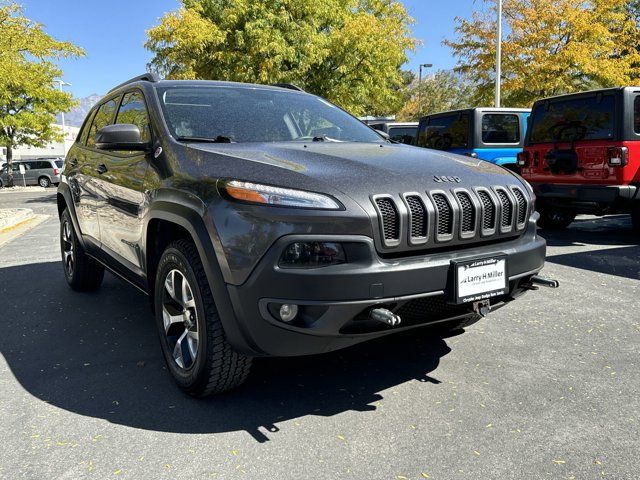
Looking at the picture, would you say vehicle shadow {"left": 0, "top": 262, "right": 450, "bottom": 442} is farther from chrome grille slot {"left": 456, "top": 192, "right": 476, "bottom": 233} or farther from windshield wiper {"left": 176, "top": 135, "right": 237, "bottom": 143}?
windshield wiper {"left": 176, "top": 135, "right": 237, "bottom": 143}

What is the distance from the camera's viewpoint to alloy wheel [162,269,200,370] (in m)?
2.84

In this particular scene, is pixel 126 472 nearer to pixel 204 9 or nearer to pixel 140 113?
pixel 140 113

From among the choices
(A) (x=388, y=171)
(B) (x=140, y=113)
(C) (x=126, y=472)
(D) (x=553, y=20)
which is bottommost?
(C) (x=126, y=472)

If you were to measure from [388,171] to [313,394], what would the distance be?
48.6 inches

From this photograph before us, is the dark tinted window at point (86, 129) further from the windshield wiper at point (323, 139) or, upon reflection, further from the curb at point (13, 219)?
the curb at point (13, 219)

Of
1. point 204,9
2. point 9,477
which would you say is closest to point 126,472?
point 9,477

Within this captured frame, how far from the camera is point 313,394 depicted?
9.75 feet

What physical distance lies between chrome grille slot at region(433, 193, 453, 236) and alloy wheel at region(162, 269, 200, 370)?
4.04ft

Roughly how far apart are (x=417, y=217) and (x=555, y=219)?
22.9 ft

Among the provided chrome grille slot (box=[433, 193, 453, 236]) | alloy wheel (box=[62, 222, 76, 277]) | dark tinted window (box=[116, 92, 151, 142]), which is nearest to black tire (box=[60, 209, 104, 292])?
alloy wheel (box=[62, 222, 76, 277])

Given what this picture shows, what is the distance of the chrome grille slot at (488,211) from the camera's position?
9.03ft

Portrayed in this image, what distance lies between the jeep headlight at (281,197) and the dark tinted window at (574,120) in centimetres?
585

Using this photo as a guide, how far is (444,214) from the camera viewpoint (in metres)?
2.58

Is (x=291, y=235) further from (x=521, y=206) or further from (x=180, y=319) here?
(x=521, y=206)
